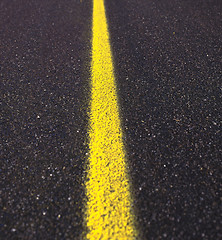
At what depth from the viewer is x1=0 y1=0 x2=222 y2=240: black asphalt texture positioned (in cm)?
124

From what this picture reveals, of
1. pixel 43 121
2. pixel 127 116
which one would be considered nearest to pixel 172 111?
pixel 127 116

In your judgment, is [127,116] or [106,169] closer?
[106,169]

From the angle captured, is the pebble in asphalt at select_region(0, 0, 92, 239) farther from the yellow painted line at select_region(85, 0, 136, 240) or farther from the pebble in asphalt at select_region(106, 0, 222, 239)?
the pebble in asphalt at select_region(106, 0, 222, 239)

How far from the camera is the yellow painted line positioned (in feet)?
3.93

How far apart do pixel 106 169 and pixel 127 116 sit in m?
0.46

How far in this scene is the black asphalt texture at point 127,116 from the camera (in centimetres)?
124

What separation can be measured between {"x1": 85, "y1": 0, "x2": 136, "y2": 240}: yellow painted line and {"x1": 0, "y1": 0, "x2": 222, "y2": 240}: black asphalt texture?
0.05 metres

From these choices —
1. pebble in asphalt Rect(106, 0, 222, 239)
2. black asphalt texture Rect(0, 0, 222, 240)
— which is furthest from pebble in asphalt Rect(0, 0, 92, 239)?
pebble in asphalt Rect(106, 0, 222, 239)

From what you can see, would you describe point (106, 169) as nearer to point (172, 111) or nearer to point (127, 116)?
point (127, 116)

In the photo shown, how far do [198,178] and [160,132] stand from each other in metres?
0.39

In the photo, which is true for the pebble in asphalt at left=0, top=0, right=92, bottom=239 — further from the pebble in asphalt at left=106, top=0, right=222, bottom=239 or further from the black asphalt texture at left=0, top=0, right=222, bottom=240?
the pebble in asphalt at left=106, top=0, right=222, bottom=239

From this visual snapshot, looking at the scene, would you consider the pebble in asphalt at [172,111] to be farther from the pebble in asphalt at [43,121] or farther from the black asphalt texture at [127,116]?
the pebble in asphalt at [43,121]

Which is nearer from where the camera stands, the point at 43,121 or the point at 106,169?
the point at 106,169

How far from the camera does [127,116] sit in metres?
1.72
